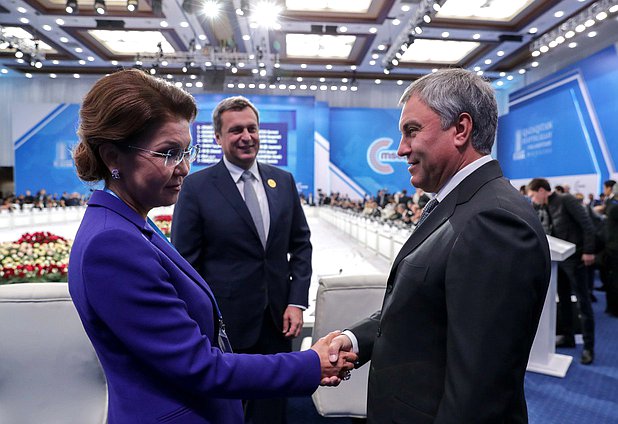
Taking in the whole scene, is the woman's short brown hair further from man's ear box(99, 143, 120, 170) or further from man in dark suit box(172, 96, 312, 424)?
man in dark suit box(172, 96, 312, 424)

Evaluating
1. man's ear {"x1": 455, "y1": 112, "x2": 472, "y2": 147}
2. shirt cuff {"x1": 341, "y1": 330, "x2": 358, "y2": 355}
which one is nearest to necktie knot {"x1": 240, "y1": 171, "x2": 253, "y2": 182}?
shirt cuff {"x1": 341, "y1": 330, "x2": 358, "y2": 355}

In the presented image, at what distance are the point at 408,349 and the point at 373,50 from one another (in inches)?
559

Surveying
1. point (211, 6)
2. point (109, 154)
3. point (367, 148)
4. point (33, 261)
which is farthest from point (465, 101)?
point (367, 148)

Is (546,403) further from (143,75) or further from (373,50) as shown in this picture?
(373,50)

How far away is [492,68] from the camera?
51.9ft

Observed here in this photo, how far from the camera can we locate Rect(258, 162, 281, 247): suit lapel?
1920mm

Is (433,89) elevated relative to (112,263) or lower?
elevated

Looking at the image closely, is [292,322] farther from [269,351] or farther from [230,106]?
[230,106]

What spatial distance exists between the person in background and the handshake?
3069 millimetres

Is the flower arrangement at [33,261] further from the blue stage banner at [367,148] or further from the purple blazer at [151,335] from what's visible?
the blue stage banner at [367,148]

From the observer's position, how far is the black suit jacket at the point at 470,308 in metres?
0.82

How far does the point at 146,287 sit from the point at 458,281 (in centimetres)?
55

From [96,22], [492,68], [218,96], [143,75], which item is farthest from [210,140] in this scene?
[143,75]

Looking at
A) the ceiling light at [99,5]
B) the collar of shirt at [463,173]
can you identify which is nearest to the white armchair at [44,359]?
the collar of shirt at [463,173]
